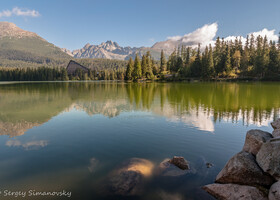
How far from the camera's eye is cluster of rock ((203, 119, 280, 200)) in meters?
6.11

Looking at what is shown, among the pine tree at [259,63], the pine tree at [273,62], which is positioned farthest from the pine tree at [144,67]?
the pine tree at [273,62]

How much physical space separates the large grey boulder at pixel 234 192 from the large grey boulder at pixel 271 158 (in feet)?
2.84

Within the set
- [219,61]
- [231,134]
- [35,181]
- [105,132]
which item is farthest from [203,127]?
[219,61]

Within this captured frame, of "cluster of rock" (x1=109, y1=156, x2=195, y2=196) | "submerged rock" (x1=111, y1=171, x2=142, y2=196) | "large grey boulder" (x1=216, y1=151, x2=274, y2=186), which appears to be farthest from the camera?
"cluster of rock" (x1=109, y1=156, x2=195, y2=196)

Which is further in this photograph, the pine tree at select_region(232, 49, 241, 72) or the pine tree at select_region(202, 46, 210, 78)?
the pine tree at select_region(202, 46, 210, 78)

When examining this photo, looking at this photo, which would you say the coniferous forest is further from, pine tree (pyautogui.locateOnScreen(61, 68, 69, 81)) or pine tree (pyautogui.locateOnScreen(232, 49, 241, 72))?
pine tree (pyautogui.locateOnScreen(61, 68, 69, 81))

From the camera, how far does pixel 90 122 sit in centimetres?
1756

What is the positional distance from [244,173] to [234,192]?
0.83m

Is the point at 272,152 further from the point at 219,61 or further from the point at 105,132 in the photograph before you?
the point at 219,61

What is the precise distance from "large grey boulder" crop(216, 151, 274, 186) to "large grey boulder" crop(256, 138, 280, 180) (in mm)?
269

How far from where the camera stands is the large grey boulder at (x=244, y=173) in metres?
6.48

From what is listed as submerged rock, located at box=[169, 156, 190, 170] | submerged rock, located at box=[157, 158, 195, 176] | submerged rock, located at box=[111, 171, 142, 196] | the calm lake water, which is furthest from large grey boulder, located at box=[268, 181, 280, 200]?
submerged rock, located at box=[111, 171, 142, 196]

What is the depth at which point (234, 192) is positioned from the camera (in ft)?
20.8

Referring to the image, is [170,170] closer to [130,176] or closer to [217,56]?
[130,176]
